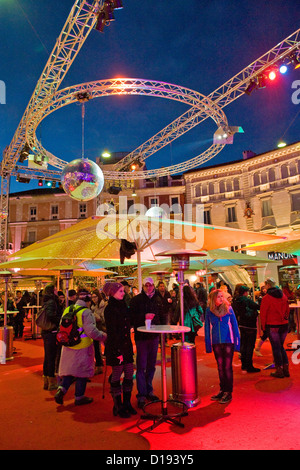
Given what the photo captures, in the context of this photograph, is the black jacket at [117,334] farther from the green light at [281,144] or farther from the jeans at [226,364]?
the green light at [281,144]

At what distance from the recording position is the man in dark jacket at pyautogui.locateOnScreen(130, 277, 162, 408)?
4.96m

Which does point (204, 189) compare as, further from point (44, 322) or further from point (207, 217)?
point (44, 322)

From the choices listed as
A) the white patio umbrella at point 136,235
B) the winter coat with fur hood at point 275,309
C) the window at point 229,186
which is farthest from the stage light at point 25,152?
the window at point 229,186

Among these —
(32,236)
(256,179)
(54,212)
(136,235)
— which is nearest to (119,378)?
(136,235)

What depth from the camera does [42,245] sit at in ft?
24.0

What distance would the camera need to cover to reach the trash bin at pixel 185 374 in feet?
15.7

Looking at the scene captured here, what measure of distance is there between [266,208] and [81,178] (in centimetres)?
2405

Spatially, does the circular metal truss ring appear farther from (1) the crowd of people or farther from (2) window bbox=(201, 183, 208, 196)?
(2) window bbox=(201, 183, 208, 196)

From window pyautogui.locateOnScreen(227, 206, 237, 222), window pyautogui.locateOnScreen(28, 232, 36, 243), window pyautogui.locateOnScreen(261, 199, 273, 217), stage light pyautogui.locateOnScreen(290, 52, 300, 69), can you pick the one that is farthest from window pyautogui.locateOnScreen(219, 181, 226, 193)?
window pyautogui.locateOnScreen(28, 232, 36, 243)

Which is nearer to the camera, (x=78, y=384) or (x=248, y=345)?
(x=78, y=384)

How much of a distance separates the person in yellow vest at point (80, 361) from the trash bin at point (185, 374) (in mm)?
1186

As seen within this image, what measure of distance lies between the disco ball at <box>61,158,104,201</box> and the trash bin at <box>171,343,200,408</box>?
3870mm

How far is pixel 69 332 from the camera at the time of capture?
193 inches

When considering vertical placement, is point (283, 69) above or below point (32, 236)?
above
